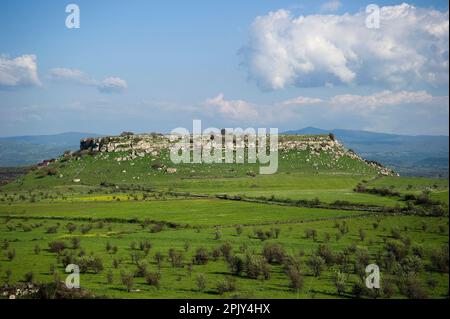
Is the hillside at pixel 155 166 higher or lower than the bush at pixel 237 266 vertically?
higher

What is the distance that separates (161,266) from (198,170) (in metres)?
122

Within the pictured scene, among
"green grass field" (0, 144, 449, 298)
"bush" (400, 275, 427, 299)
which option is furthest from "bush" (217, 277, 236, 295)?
"bush" (400, 275, 427, 299)

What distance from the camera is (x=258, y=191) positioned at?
130m

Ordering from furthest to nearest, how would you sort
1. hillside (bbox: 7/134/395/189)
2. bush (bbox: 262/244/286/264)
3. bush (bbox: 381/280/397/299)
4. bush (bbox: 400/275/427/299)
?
1. hillside (bbox: 7/134/395/189)
2. bush (bbox: 262/244/286/264)
3. bush (bbox: 381/280/397/299)
4. bush (bbox: 400/275/427/299)

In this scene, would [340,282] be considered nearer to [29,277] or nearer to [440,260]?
[440,260]

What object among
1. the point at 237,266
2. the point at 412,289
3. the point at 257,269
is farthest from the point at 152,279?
the point at 412,289

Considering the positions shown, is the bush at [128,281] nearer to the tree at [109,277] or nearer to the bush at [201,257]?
the tree at [109,277]

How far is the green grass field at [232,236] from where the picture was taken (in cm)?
4416

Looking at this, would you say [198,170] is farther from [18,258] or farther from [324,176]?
[18,258]

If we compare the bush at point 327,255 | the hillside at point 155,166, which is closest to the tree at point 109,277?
the bush at point 327,255

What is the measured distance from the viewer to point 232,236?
7069 cm

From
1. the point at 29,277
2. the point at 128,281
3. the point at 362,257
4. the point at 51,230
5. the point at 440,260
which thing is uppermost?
the point at 440,260

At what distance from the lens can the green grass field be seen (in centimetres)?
4416

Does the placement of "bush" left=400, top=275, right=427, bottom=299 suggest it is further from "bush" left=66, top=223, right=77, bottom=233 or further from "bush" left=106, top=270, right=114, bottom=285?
"bush" left=66, top=223, right=77, bottom=233
